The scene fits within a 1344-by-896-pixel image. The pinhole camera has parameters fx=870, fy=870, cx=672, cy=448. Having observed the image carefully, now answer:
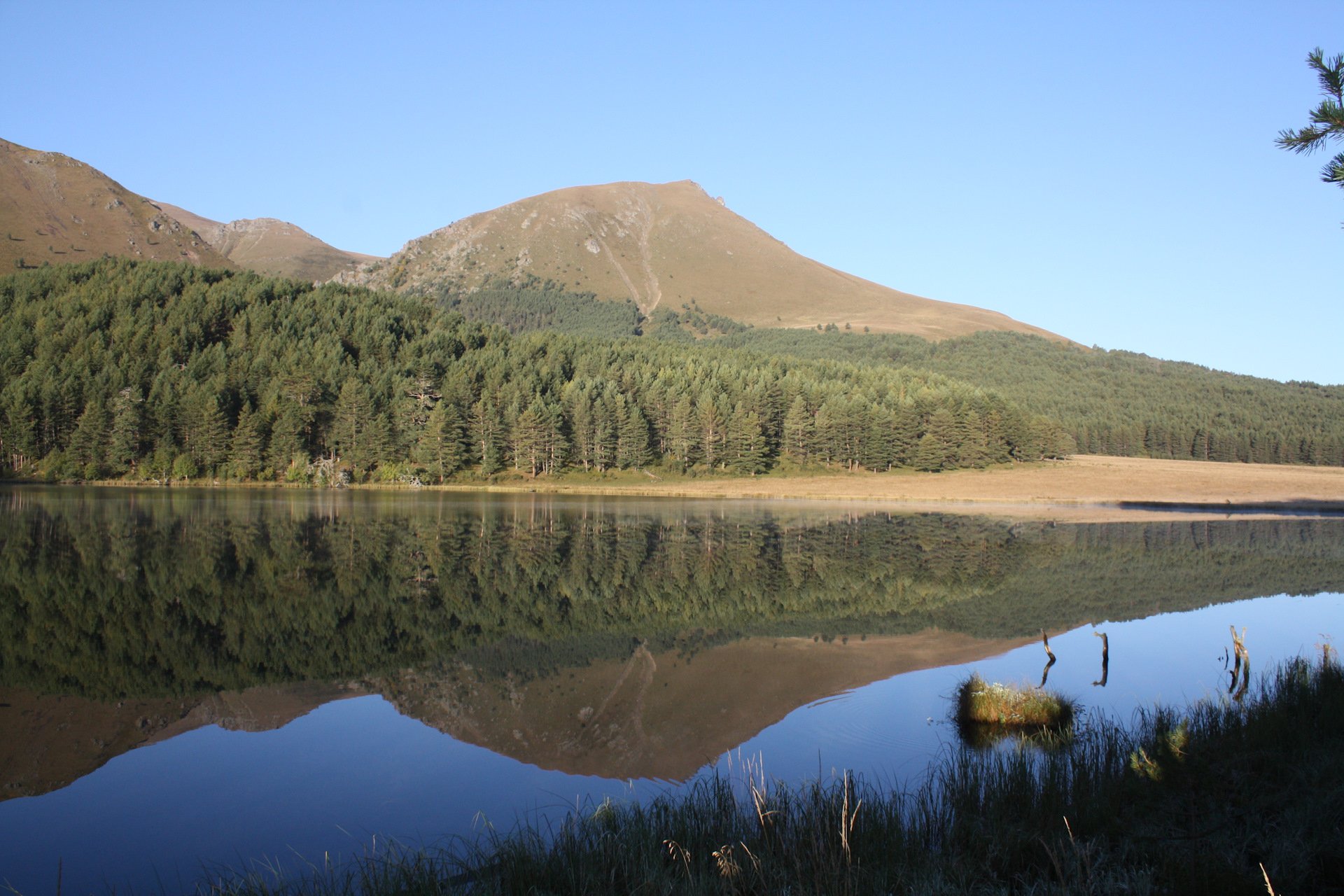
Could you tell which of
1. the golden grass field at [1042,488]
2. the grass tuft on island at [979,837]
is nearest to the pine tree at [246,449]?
the golden grass field at [1042,488]

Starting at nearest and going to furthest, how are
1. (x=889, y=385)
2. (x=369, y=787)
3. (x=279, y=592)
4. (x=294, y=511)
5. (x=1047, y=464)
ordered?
(x=369, y=787), (x=279, y=592), (x=294, y=511), (x=1047, y=464), (x=889, y=385)

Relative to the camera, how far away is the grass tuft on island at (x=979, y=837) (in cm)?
634

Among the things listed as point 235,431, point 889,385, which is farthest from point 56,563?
point 889,385

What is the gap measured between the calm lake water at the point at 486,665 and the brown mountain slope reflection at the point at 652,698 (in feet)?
0.20

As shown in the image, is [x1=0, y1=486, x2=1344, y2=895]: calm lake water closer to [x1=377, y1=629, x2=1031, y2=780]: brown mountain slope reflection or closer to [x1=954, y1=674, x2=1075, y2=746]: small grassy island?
[x1=377, y1=629, x2=1031, y2=780]: brown mountain slope reflection

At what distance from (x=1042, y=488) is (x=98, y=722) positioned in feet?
264

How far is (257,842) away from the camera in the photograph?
862cm

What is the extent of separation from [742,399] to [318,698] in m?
93.3

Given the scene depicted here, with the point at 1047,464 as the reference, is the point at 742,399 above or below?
above

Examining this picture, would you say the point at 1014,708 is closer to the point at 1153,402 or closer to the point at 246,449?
the point at 246,449

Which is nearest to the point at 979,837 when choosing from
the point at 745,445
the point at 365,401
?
the point at 365,401

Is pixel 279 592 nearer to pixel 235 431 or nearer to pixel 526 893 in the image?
pixel 526 893

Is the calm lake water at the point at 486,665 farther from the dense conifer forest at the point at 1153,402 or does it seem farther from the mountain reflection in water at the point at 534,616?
the dense conifer forest at the point at 1153,402

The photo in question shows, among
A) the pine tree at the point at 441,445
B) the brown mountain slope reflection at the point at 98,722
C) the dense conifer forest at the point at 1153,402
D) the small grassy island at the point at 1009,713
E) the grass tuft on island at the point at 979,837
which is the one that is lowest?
the brown mountain slope reflection at the point at 98,722
